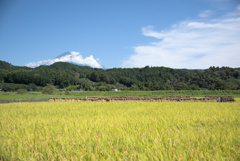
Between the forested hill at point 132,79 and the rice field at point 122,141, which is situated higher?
the forested hill at point 132,79

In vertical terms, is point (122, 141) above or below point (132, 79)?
below

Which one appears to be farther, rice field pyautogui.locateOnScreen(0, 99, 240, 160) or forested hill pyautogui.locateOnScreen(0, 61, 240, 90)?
forested hill pyautogui.locateOnScreen(0, 61, 240, 90)

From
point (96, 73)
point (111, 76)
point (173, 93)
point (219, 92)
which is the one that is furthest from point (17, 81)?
point (219, 92)

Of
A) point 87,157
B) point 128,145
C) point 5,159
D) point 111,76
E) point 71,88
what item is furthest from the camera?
point 111,76

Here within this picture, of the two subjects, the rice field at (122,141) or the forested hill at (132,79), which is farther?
the forested hill at (132,79)

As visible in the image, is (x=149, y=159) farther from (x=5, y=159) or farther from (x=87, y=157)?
(x=5, y=159)

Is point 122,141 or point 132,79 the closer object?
point 122,141

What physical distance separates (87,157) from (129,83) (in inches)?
6676

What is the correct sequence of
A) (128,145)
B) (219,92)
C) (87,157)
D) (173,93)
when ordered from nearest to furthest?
(87,157)
(128,145)
(219,92)
(173,93)

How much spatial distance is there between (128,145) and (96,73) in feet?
584

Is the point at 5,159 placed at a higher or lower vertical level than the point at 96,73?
lower

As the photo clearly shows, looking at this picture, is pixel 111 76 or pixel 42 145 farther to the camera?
pixel 111 76

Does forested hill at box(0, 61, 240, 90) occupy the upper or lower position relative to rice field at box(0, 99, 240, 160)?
upper

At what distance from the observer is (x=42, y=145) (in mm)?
4262
